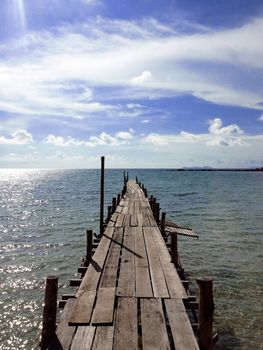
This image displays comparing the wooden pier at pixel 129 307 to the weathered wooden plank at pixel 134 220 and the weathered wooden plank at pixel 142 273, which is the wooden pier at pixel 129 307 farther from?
the weathered wooden plank at pixel 134 220

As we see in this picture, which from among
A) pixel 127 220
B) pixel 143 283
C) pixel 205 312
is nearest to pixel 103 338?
pixel 205 312

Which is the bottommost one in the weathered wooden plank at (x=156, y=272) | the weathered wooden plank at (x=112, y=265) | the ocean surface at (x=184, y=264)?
the ocean surface at (x=184, y=264)

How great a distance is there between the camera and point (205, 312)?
542 cm

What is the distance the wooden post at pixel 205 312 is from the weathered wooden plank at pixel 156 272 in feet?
4.59

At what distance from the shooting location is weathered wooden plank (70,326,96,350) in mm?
5062

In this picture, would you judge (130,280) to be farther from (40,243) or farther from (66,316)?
(40,243)

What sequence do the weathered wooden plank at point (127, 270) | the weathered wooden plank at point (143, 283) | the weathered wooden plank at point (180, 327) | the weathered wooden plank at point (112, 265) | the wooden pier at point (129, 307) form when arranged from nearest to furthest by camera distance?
1. the weathered wooden plank at point (180, 327)
2. the wooden pier at point (129, 307)
3. the weathered wooden plank at point (143, 283)
4. the weathered wooden plank at point (127, 270)
5. the weathered wooden plank at point (112, 265)

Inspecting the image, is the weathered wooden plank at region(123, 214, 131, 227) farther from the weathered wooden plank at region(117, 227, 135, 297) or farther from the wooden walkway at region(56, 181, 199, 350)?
the wooden walkway at region(56, 181, 199, 350)

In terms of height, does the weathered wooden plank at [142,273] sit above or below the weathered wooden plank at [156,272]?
below

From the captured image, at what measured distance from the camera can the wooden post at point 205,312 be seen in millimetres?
5355

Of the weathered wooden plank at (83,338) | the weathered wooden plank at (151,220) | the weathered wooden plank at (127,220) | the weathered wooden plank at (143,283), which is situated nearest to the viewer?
the weathered wooden plank at (83,338)

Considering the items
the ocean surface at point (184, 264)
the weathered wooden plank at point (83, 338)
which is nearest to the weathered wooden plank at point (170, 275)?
the weathered wooden plank at point (83, 338)

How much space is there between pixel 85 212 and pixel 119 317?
28.6m

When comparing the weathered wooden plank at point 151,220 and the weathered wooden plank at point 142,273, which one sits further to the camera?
the weathered wooden plank at point 151,220
